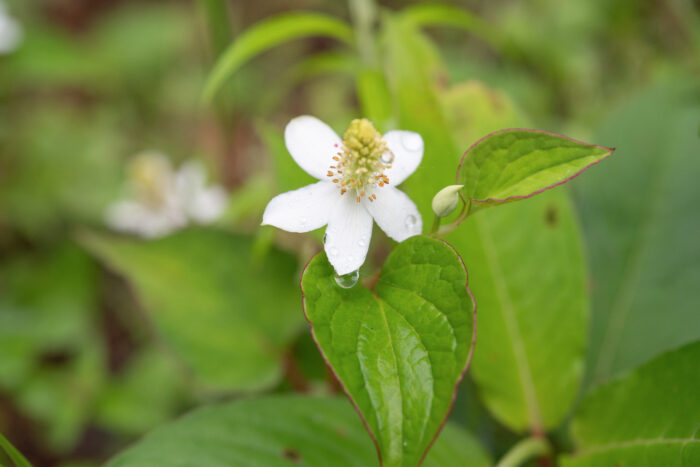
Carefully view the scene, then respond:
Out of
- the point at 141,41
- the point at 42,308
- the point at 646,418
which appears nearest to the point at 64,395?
the point at 42,308

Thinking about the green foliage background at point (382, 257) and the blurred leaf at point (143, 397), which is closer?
the green foliage background at point (382, 257)

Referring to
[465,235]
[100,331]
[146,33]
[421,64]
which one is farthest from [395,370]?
[146,33]

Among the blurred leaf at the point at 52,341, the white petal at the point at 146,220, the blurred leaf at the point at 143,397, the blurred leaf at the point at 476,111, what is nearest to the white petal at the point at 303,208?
the blurred leaf at the point at 476,111

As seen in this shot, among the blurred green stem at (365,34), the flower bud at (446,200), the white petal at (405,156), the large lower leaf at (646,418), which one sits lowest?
the large lower leaf at (646,418)

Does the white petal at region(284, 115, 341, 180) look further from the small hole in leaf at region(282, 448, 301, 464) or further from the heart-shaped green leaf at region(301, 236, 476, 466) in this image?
the small hole in leaf at region(282, 448, 301, 464)

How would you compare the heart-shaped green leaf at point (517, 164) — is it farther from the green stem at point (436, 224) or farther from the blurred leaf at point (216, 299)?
the blurred leaf at point (216, 299)

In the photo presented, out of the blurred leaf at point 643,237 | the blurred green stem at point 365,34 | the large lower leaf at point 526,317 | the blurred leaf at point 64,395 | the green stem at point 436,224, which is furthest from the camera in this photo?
the blurred leaf at point 64,395
